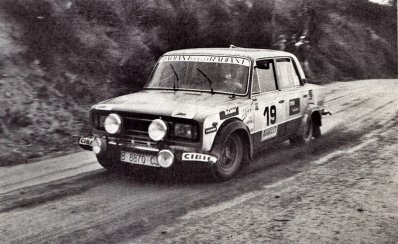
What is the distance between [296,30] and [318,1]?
293 inches

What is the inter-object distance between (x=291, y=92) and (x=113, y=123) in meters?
3.19

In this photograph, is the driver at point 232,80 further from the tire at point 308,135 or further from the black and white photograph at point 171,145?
the tire at point 308,135

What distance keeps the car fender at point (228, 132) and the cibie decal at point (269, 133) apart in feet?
1.82

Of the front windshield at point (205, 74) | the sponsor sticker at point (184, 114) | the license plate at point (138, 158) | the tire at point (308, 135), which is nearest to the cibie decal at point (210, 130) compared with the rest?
the sponsor sticker at point (184, 114)

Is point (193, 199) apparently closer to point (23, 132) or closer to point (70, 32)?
point (23, 132)

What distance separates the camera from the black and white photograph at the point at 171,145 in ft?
16.3

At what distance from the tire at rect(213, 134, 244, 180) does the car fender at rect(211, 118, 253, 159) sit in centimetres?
10

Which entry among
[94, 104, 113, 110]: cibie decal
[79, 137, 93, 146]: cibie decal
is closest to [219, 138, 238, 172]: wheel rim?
[94, 104, 113, 110]: cibie decal

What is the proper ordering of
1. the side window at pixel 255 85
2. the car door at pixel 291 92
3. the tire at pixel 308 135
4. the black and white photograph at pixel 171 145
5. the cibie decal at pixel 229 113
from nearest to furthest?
the black and white photograph at pixel 171 145
the cibie decal at pixel 229 113
the side window at pixel 255 85
the car door at pixel 291 92
the tire at pixel 308 135

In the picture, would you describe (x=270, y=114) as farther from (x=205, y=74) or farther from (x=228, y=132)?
(x=228, y=132)

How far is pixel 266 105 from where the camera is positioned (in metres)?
7.27

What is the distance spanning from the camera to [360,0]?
33438 millimetres

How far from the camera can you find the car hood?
239 inches

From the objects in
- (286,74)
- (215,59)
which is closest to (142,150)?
(215,59)
